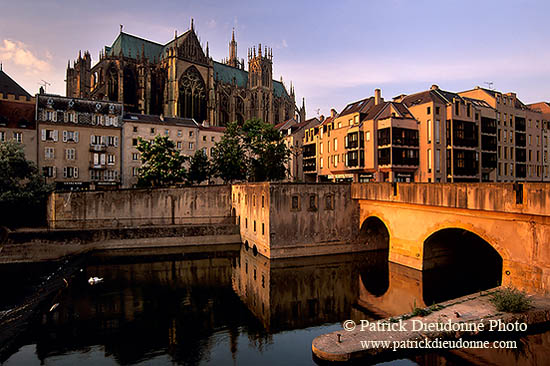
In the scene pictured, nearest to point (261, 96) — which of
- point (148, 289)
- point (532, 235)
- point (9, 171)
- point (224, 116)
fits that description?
point (224, 116)

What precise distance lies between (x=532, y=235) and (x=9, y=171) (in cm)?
5235

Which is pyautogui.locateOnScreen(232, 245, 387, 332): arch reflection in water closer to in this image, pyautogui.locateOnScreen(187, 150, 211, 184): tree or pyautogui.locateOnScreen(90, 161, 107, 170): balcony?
pyautogui.locateOnScreen(187, 150, 211, 184): tree

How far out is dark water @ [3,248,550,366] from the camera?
16672 mm

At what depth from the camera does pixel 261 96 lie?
112062 millimetres

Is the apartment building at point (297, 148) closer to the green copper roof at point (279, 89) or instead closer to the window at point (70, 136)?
the window at point (70, 136)

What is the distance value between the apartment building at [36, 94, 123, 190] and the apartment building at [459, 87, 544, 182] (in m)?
62.9

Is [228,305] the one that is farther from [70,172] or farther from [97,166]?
[70,172]

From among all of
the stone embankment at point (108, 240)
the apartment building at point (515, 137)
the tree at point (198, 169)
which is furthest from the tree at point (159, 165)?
the apartment building at point (515, 137)

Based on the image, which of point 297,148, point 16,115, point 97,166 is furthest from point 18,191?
point 297,148

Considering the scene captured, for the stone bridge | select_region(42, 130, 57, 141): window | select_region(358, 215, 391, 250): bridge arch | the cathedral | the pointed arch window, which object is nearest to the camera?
the stone bridge

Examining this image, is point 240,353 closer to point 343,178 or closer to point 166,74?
point 343,178

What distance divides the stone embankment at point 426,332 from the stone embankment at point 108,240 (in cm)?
2916

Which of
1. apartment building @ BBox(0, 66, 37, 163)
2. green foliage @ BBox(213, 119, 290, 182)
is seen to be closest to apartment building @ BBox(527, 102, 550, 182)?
green foliage @ BBox(213, 119, 290, 182)

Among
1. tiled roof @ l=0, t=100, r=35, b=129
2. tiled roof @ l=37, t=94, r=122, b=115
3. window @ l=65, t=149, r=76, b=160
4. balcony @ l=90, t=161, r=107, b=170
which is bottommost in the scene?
balcony @ l=90, t=161, r=107, b=170
